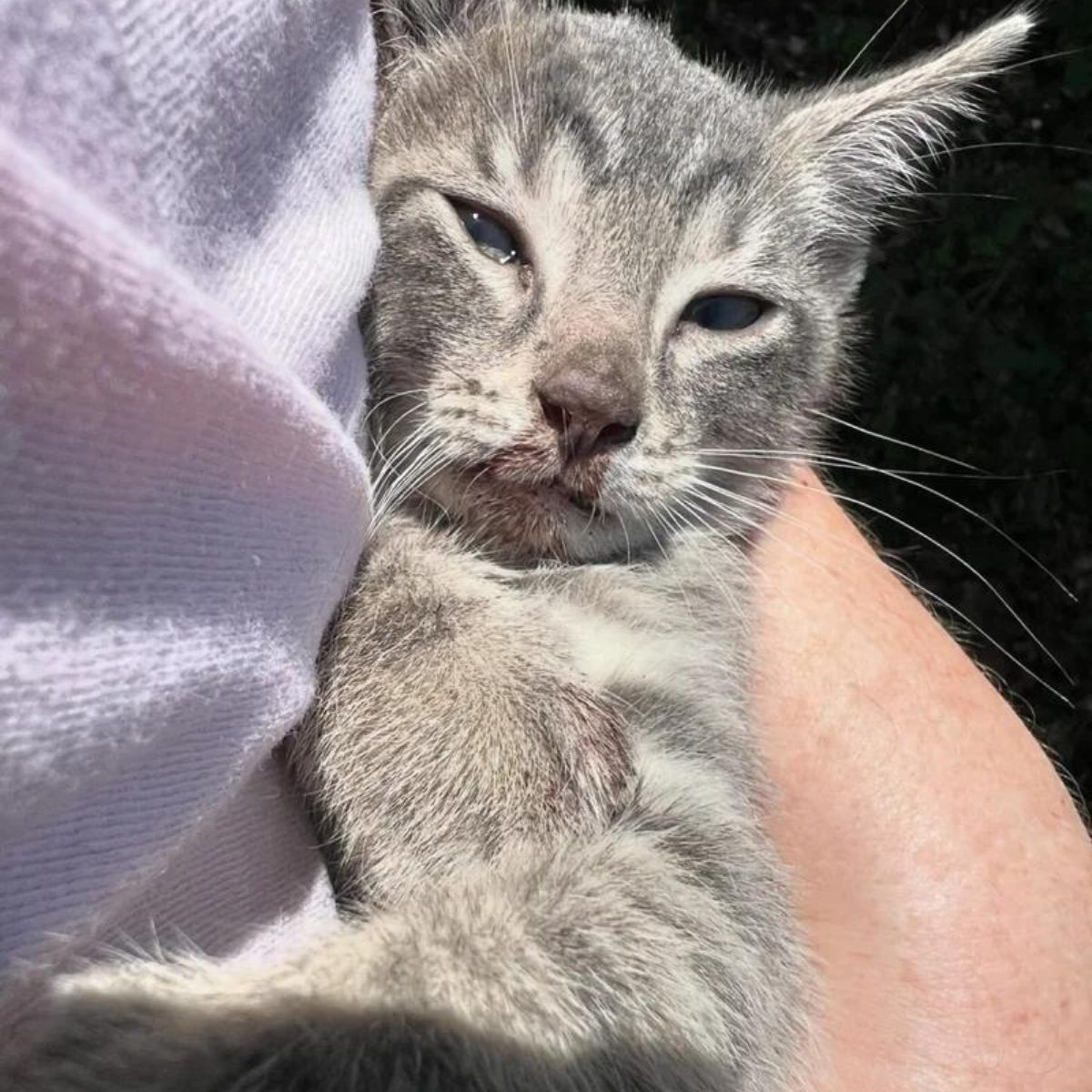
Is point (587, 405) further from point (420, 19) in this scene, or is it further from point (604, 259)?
point (420, 19)

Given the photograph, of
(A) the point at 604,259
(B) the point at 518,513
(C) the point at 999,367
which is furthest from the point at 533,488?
(C) the point at 999,367

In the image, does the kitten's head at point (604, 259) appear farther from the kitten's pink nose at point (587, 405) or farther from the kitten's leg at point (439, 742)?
the kitten's leg at point (439, 742)

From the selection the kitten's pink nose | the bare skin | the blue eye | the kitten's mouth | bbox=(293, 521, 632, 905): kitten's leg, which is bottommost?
the bare skin

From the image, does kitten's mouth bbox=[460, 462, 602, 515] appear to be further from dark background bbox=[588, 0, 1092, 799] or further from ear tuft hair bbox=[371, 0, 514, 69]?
dark background bbox=[588, 0, 1092, 799]

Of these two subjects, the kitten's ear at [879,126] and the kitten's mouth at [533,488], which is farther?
the kitten's ear at [879,126]

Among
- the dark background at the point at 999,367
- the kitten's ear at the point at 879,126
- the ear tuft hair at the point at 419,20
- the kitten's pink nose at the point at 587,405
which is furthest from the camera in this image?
the dark background at the point at 999,367

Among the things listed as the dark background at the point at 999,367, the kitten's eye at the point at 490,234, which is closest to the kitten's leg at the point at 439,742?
the kitten's eye at the point at 490,234

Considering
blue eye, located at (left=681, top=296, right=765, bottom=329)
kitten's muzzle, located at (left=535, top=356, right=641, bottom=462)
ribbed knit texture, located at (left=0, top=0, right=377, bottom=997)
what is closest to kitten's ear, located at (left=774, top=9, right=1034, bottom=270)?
blue eye, located at (left=681, top=296, right=765, bottom=329)

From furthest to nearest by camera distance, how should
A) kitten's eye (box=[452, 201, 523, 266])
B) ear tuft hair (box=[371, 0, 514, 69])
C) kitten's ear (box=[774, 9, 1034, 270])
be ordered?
kitten's ear (box=[774, 9, 1034, 270]) < ear tuft hair (box=[371, 0, 514, 69]) < kitten's eye (box=[452, 201, 523, 266])
